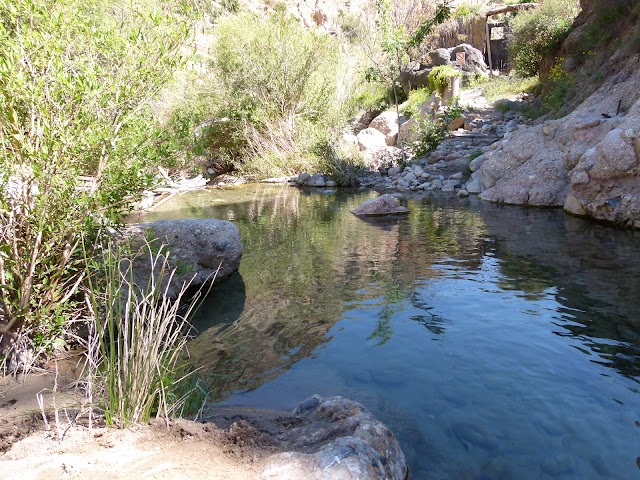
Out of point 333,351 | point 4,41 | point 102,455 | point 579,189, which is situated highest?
point 4,41

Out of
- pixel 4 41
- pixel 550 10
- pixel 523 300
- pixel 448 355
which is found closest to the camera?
pixel 4 41

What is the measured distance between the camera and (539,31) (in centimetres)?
2233

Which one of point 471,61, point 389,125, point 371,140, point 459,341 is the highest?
point 471,61

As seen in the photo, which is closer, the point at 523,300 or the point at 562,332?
the point at 562,332

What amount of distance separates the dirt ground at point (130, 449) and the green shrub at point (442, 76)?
22.5m

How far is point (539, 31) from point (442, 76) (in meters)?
4.45

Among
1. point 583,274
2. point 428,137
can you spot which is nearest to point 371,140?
point 428,137

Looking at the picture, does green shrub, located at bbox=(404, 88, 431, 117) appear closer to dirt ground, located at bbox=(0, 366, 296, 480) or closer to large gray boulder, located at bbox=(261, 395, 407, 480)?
large gray boulder, located at bbox=(261, 395, 407, 480)

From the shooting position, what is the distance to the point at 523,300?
6.25 m

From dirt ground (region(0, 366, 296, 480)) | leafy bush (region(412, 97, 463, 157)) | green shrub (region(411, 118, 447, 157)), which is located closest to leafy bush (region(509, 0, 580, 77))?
leafy bush (region(412, 97, 463, 157))

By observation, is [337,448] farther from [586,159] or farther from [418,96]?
[418,96]

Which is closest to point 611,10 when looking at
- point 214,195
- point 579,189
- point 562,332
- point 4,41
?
point 579,189

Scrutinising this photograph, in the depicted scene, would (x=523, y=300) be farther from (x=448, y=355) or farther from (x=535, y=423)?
(x=535, y=423)

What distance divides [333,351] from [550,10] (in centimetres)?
2272
